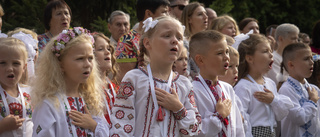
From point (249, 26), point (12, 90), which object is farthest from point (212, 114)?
point (249, 26)

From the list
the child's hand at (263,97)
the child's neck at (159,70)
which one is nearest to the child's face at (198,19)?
the child's hand at (263,97)

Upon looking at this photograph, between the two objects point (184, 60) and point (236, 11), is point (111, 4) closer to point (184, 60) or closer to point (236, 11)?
point (184, 60)

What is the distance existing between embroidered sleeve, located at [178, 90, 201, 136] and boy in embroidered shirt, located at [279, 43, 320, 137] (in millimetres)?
2689

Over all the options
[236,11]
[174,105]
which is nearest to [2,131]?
[174,105]

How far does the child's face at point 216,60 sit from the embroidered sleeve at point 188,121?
690 millimetres

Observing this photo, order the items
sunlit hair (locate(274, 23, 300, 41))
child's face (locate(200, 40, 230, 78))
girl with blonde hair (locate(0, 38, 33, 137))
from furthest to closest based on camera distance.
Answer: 1. sunlit hair (locate(274, 23, 300, 41))
2. child's face (locate(200, 40, 230, 78))
3. girl with blonde hair (locate(0, 38, 33, 137))

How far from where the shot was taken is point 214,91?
4789 mm

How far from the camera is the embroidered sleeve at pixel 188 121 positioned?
4094 millimetres

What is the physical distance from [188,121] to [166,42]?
0.79m

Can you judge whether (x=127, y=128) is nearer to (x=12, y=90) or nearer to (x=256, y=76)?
(x=12, y=90)

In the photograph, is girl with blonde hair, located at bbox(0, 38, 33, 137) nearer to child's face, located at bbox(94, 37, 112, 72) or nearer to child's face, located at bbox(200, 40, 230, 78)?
child's face, located at bbox(94, 37, 112, 72)

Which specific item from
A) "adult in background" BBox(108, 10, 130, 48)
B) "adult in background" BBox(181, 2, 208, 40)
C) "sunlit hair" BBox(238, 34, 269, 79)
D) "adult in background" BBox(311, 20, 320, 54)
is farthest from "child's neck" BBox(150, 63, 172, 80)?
"adult in background" BBox(311, 20, 320, 54)

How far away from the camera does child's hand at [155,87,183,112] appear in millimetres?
4035

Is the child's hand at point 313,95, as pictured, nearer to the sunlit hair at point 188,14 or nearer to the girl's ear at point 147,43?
the sunlit hair at point 188,14
